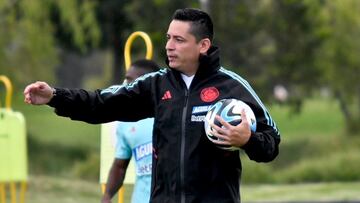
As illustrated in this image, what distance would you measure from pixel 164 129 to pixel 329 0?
18346 millimetres

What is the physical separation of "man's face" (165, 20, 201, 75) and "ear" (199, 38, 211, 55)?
3cm

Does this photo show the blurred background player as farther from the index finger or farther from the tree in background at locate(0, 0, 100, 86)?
the tree in background at locate(0, 0, 100, 86)

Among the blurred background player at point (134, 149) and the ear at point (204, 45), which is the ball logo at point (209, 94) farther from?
the blurred background player at point (134, 149)

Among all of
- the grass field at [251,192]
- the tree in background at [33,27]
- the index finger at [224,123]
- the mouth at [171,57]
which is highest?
the tree in background at [33,27]

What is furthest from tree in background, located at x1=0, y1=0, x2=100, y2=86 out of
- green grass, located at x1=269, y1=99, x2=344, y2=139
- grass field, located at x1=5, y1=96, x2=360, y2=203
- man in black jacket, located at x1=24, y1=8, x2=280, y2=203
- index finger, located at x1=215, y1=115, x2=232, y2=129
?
index finger, located at x1=215, y1=115, x2=232, y2=129

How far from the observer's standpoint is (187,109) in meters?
6.06

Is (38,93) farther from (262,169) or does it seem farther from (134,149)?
(262,169)

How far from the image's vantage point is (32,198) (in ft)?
58.8

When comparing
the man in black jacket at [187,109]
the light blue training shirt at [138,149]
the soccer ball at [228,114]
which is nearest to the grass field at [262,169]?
the light blue training shirt at [138,149]

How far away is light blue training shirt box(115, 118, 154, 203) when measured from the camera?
8.22 meters

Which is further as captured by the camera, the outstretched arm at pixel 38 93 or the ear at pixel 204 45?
the ear at pixel 204 45

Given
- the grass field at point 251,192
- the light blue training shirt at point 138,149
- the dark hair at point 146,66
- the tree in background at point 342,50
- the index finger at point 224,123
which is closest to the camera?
the index finger at point 224,123

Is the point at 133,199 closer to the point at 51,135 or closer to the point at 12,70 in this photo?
the point at 12,70

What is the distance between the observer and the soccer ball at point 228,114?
578cm
